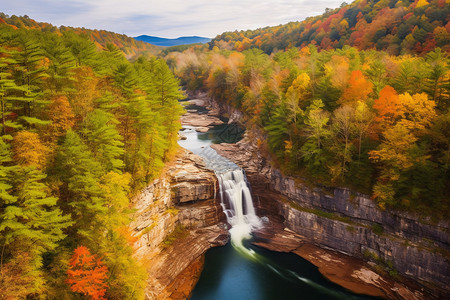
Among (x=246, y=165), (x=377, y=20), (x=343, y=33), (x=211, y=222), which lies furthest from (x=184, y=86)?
(x=211, y=222)

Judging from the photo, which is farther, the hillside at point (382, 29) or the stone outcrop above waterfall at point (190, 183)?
the hillside at point (382, 29)

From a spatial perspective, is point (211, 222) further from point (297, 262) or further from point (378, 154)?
point (378, 154)

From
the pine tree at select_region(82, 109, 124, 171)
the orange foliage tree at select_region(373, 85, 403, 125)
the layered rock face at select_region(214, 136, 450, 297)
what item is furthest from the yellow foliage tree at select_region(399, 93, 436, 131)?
the pine tree at select_region(82, 109, 124, 171)

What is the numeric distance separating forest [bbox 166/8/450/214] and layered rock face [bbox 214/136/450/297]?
1368 millimetres

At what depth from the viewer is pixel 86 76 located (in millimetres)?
28734

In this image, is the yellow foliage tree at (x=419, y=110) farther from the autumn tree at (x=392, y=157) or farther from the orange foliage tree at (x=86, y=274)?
the orange foliage tree at (x=86, y=274)

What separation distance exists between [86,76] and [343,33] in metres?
80.7

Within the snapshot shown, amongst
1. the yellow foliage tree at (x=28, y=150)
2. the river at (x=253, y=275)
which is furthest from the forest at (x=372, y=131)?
the yellow foliage tree at (x=28, y=150)

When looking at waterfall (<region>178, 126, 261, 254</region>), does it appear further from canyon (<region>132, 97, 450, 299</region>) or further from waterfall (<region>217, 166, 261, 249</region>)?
canyon (<region>132, 97, 450, 299</region>)

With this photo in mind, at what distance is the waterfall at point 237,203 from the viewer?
38.3 m

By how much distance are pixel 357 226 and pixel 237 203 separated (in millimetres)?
15628

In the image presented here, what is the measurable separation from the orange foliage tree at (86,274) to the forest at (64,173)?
0.06 metres

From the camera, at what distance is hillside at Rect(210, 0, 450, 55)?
5872 centimetres

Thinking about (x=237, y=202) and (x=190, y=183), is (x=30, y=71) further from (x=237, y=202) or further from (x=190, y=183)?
(x=237, y=202)
